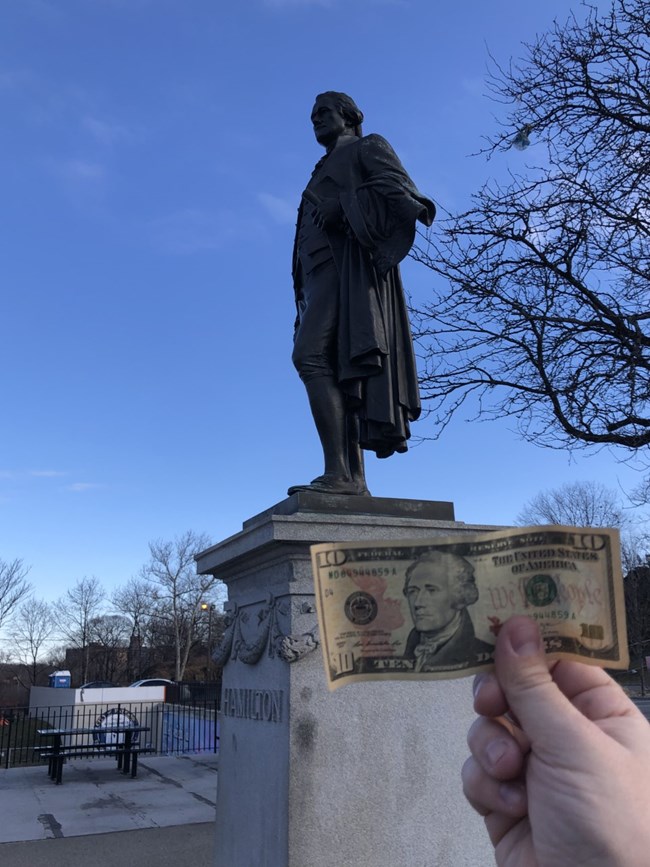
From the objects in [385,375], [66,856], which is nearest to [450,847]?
[385,375]

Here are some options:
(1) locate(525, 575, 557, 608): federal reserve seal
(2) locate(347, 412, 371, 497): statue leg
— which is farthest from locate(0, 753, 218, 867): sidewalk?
(1) locate(525, 575, 557, 608): federal reserve seal

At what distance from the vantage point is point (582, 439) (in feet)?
37.9

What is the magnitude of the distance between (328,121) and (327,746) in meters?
4.16

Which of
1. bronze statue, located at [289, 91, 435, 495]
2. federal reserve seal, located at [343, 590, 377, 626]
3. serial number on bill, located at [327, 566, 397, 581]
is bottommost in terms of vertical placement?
federal reserve seal, located at [343, 590, 377, 626]

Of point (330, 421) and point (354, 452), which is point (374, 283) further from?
point (354, 452)

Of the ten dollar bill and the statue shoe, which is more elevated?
the statue shoe

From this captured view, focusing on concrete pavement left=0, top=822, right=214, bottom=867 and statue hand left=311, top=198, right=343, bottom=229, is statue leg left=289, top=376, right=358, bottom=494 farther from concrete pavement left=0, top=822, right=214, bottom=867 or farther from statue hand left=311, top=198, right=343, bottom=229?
concrete pavement left=0, top=822, right=214, bottom=867

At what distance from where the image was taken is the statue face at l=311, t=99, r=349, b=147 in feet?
17.8

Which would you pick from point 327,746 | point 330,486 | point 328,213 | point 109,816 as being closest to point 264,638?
point 327,746

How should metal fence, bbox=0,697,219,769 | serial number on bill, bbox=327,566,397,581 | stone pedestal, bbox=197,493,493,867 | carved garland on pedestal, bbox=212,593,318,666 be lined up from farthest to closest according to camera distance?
metal fence, bbox=0,697,219,769 → carved garland on pedestal, bbox=212,593,318,666 → stone pedestal, bbox=197,493,493,867 → serial number on bill, bbox=327,566,397,581

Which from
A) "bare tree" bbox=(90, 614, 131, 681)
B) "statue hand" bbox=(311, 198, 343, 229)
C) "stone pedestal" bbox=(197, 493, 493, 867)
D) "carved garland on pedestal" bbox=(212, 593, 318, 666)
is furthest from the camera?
"bare tree" bbox=(90, 614, 131, 681)

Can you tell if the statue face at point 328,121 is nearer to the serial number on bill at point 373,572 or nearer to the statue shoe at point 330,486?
the statue shoe at point 330,486

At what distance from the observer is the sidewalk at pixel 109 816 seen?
22.5ft

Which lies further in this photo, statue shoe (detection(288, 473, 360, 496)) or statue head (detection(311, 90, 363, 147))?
statue head (detection(311, 90, 363, 147))
